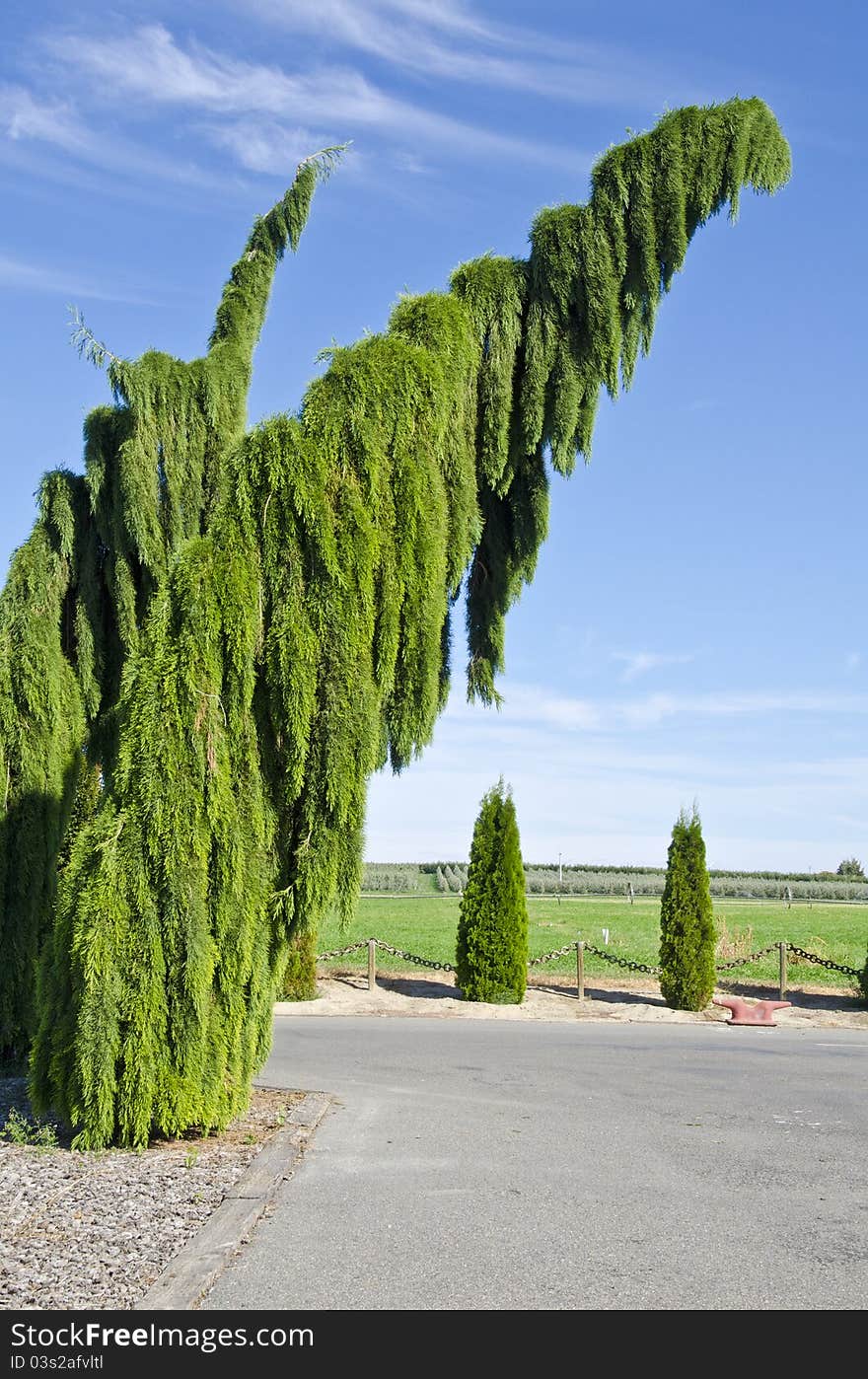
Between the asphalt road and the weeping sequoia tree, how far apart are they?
5.20 feet

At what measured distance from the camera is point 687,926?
58.1ft

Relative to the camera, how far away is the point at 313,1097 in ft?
31.4

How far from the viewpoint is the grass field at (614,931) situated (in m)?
24.7

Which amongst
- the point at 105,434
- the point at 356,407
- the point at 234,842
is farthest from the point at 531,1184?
the point at 105,434

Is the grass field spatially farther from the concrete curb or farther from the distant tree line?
the concrete curb

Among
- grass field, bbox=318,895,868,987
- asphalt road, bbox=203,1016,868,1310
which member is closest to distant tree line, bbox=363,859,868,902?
grass field, bbox=318,895,868,987

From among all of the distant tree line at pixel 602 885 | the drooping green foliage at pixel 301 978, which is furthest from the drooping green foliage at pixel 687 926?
the distant tree line at pixel 602 885

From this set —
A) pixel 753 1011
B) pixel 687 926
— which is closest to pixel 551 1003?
pixel 687 926

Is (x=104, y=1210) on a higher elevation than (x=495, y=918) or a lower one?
lower

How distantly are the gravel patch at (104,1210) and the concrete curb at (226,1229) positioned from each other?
6 cm

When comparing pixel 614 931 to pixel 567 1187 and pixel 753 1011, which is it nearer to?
pixel 753 1011

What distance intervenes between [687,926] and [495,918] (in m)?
2.98

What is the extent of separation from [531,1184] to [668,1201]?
2.71 ft
